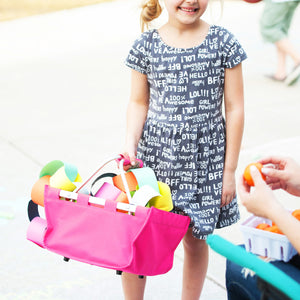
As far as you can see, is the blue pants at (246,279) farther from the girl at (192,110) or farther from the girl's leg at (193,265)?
the girl's leg at (193,265)

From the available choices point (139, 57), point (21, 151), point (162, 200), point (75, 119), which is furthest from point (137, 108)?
point (75, 119)

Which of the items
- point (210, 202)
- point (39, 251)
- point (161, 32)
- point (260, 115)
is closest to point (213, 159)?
point (210, 202)

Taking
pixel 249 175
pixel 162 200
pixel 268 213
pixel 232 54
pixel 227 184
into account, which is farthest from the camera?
pixel 227 184

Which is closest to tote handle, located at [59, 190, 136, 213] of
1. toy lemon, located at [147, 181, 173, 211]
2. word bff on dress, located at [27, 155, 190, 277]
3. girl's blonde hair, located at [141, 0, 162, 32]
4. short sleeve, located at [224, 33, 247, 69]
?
word bff on dress, located at [27, 155, 190, 277]

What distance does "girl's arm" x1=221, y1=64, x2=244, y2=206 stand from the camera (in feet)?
7.63

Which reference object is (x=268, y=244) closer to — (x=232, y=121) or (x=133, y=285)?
(x=232, y=121)

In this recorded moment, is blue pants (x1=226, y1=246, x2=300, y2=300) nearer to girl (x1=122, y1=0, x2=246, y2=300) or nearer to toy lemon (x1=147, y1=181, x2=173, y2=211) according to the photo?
toy lemon (x1=147, y1=181, x2=173, y2=211)

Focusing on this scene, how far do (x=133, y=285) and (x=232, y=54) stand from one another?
107cm

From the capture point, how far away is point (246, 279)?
5.72 feet

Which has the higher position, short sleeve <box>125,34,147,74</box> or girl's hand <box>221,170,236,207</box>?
short sleeve <box>125,34,147,74</box>

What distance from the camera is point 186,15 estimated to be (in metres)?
2.31

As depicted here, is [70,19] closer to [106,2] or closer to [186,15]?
[106,2]

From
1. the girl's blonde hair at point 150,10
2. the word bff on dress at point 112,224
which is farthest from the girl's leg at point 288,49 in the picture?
the word bff on dress at point 112,224

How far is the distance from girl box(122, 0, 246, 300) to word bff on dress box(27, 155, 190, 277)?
0.28 metres
